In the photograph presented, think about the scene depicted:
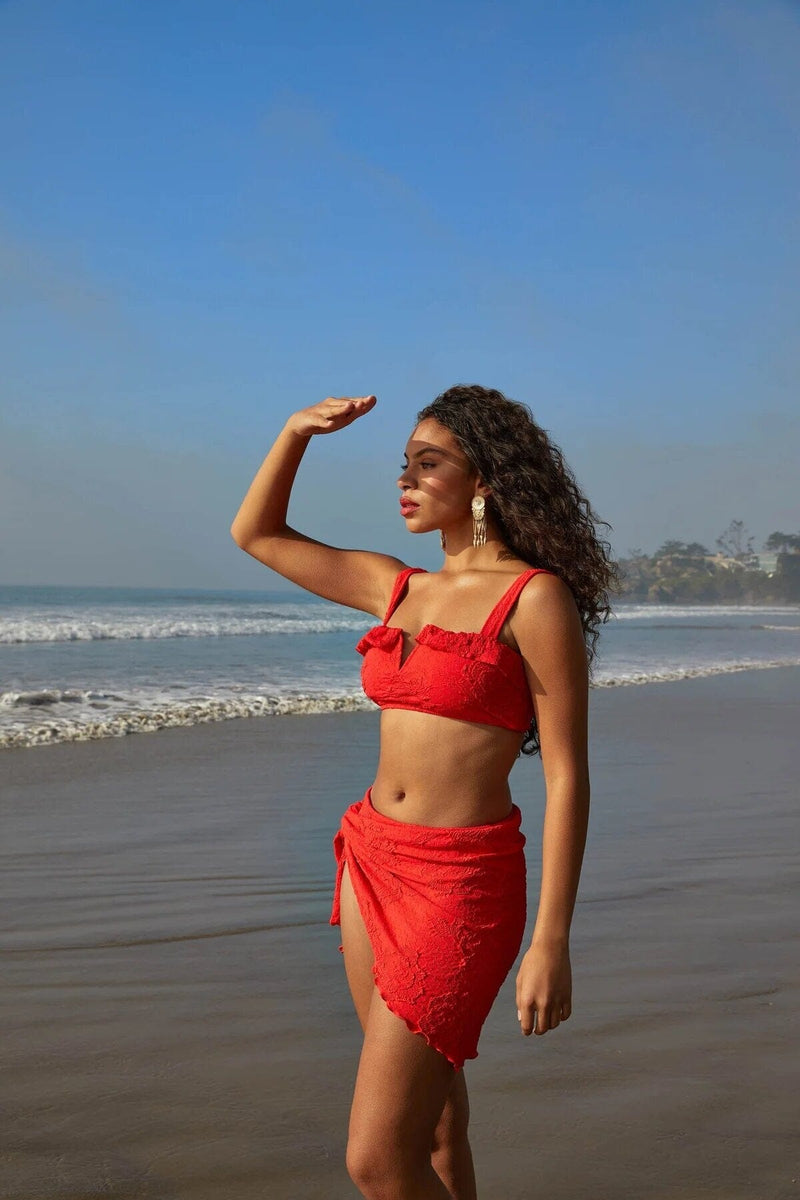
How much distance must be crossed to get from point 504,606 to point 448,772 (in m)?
0.34

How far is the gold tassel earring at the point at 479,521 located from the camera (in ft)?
7.84

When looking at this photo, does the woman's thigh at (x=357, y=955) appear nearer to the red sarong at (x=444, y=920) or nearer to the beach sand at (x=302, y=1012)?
the red sarong at (x=444, y=920)

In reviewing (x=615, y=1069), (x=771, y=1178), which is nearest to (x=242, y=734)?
(x=615, y=1069)

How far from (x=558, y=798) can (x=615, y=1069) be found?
1.63m

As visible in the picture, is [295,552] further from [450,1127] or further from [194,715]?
[194,715]

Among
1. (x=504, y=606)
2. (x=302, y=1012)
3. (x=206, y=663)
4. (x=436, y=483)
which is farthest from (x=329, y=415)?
(x=206, y=663)

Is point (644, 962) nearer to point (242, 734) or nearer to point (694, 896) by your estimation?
point (694, 896)

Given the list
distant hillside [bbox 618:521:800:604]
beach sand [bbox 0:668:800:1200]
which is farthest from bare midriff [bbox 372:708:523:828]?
distant hillside [bbox 618:521:800:604]

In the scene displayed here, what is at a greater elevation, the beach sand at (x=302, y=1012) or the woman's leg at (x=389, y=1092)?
the woman's leg at (x=389, y=1092)

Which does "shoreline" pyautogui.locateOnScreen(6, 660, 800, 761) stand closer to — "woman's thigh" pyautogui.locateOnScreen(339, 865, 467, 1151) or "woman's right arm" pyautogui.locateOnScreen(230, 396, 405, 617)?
"woman's right arm" pyautogui.locateOnScreen(230, 396, 405, 617)

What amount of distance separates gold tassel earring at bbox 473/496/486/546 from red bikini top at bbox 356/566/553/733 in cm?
22

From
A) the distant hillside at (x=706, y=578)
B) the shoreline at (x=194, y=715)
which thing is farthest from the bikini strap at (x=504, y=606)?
the distant hillside at (x=706, y=578)

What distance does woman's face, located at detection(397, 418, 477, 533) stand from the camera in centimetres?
240

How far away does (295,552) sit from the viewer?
8.64 feet
